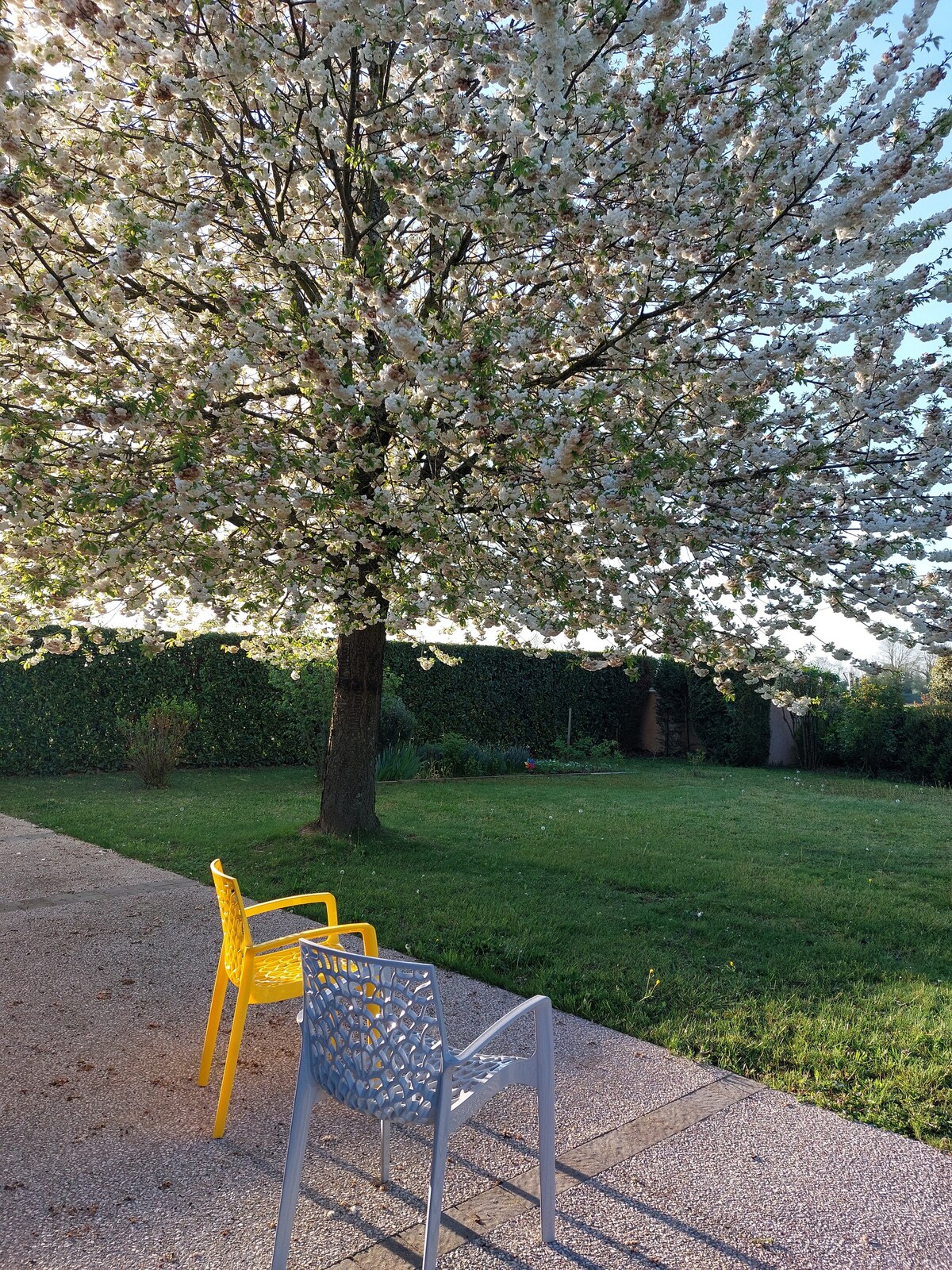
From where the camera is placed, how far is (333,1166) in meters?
2.82

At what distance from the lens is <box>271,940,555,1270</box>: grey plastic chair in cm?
224

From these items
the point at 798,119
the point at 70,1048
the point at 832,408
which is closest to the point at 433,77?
the point at 798,119

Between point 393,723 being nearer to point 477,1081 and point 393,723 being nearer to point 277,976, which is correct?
point 277,976

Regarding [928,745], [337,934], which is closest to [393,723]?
[928,745]

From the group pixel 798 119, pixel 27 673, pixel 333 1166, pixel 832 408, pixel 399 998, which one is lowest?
pixel 333 1166

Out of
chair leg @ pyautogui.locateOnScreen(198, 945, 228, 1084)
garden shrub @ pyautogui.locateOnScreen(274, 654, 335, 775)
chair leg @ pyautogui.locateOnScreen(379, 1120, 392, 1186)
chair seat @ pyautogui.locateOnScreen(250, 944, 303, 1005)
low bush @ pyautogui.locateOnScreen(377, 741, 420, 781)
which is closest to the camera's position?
chair leg @ pyautogui.locateOnScreen(379, 1120, 392, 1186)

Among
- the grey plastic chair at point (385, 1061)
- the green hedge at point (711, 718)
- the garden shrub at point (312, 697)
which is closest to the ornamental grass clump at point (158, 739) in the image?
the garden shrub at point (312, 697)

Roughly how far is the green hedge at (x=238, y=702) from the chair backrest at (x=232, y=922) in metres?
8.93

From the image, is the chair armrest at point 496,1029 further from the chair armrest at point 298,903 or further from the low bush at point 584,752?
the low bush at point 584,752

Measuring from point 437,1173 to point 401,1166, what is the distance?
2.69ft

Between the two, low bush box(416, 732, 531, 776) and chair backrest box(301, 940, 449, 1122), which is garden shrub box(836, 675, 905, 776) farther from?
chair backrest box(301, 940, 449, 1122)

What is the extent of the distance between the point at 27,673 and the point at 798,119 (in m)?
10.7

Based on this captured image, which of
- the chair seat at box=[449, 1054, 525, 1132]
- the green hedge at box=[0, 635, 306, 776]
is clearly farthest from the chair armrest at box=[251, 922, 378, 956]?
the green hedge at box=[0, 635, 306, 776]

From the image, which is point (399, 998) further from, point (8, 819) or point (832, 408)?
point (8, 819)
